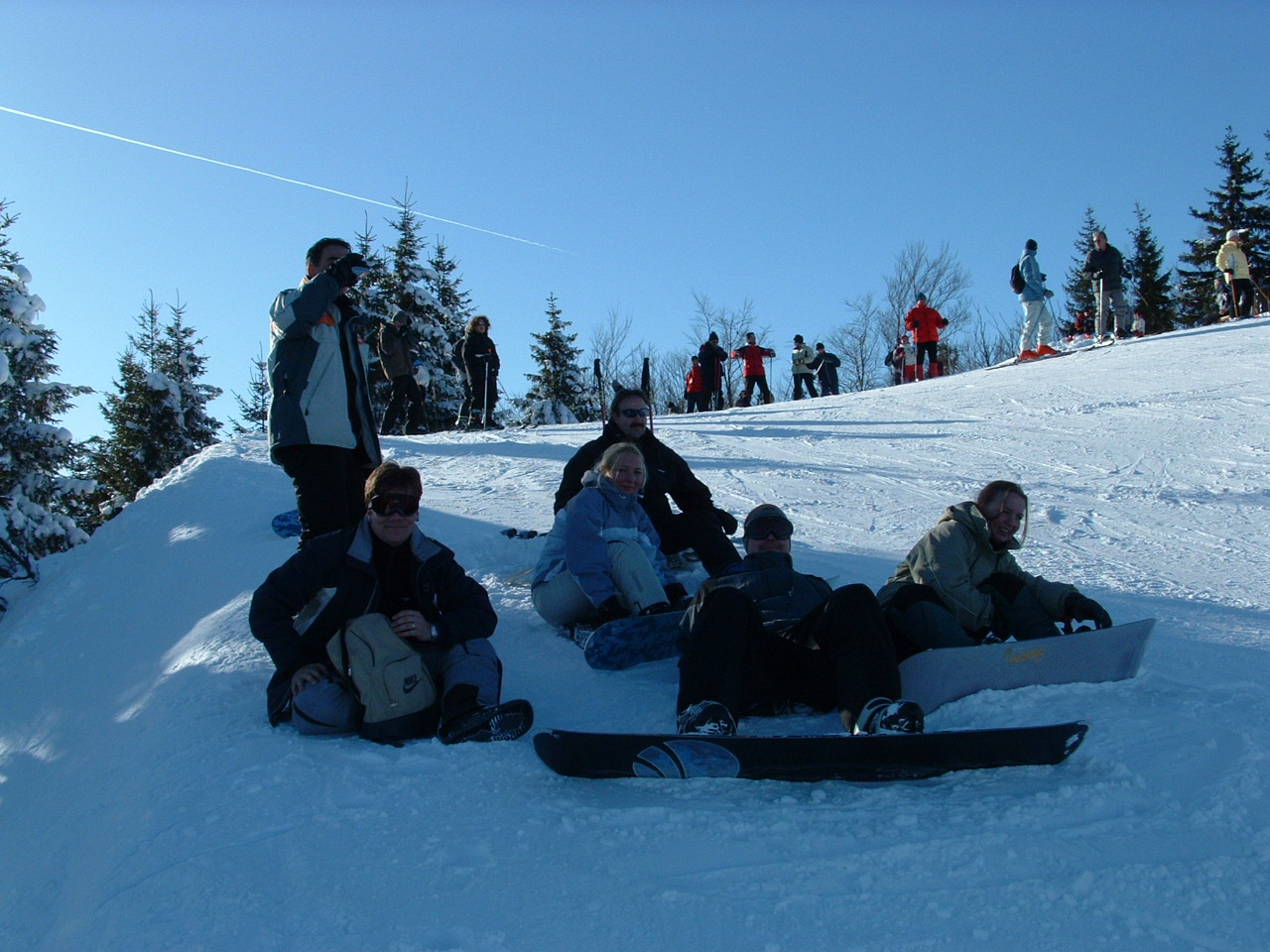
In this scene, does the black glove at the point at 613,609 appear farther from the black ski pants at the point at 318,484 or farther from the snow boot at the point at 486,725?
the black ski pants at the point at 318,484

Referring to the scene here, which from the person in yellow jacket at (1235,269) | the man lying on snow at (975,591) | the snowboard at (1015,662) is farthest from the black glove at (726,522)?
the person in yellow jacket at (1235,269)

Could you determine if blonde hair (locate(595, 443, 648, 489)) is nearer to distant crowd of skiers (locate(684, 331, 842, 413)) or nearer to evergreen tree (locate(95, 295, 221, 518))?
distant crowd of skiers (locate(684, 331, 842, 413))

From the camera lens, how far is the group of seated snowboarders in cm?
326

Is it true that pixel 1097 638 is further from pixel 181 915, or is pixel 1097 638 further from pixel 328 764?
pixel 181 915

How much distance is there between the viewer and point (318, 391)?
15.3ft

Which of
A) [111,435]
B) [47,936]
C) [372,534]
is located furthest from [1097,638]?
[111,435]

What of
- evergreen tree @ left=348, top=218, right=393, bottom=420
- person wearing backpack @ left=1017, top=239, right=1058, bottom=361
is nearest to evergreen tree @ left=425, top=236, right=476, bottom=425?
evergreen tree @ left=348, top=218, right=393, bottom=420

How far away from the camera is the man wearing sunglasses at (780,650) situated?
122 inches

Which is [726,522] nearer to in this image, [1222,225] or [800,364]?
[800,364]

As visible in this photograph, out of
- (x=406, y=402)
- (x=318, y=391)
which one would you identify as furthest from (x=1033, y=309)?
(x=318, y=391)

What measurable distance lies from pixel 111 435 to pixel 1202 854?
91.8ft

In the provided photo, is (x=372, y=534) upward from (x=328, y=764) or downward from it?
upward

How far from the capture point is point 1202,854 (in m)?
2.35

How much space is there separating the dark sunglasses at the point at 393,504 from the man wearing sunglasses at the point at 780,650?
116cm
